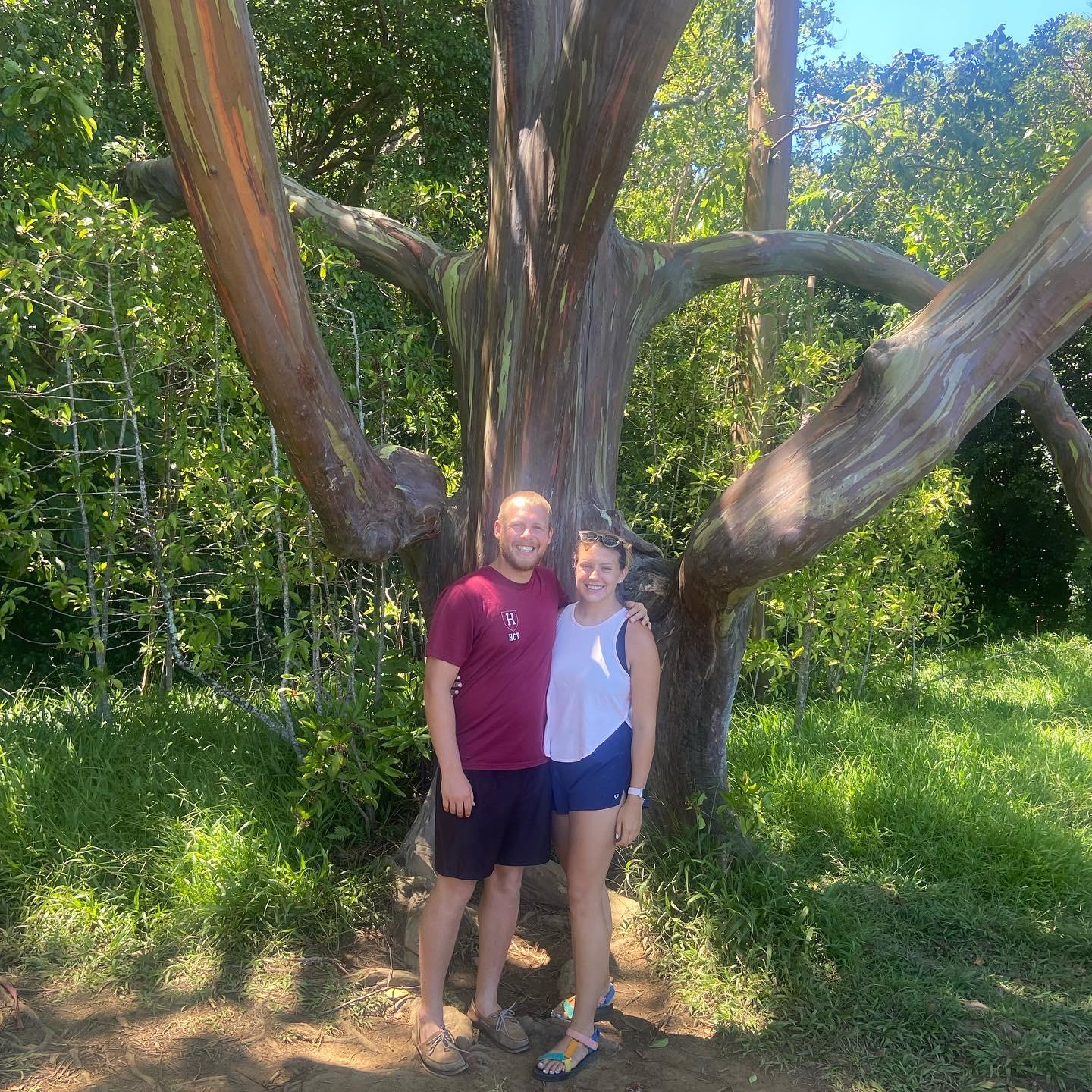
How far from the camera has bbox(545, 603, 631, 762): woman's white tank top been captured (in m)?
2.70

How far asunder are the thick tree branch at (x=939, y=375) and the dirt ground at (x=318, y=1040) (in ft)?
5.19

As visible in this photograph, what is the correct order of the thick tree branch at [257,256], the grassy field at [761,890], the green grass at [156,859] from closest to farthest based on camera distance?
the thick tree branch at [257,256] → the grassy field at [761,890] → the green grass at [156,859]

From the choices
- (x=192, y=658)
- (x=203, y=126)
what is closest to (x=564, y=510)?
(x=203, y=126)

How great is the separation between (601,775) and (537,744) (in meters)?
0.21

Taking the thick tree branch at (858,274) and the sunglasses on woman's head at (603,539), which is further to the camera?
the thick tree branch at (858,274)

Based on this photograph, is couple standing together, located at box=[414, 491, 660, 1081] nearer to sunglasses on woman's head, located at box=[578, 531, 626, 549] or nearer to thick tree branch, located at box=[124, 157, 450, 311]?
sunglasses on woman's head, located at box=[578, 531, 626, 549]

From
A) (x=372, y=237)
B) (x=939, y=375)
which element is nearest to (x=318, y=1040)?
(x=939, y=375)

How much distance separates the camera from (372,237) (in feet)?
12.5

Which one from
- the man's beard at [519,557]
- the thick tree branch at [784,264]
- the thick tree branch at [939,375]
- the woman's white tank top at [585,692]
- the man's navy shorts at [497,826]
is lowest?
the man's navy shorts at [497,826]

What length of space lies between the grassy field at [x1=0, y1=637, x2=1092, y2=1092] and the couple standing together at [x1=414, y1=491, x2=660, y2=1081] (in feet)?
2.34

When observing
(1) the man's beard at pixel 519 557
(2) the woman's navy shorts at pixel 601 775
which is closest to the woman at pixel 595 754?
(2) the woman's navy shorts at pixel 601 775

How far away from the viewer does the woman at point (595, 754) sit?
2697mm

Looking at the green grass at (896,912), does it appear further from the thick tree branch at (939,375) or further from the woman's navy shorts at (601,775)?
the thick tree branch at (939,375)

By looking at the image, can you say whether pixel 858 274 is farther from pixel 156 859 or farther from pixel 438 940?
pixel 156 859
